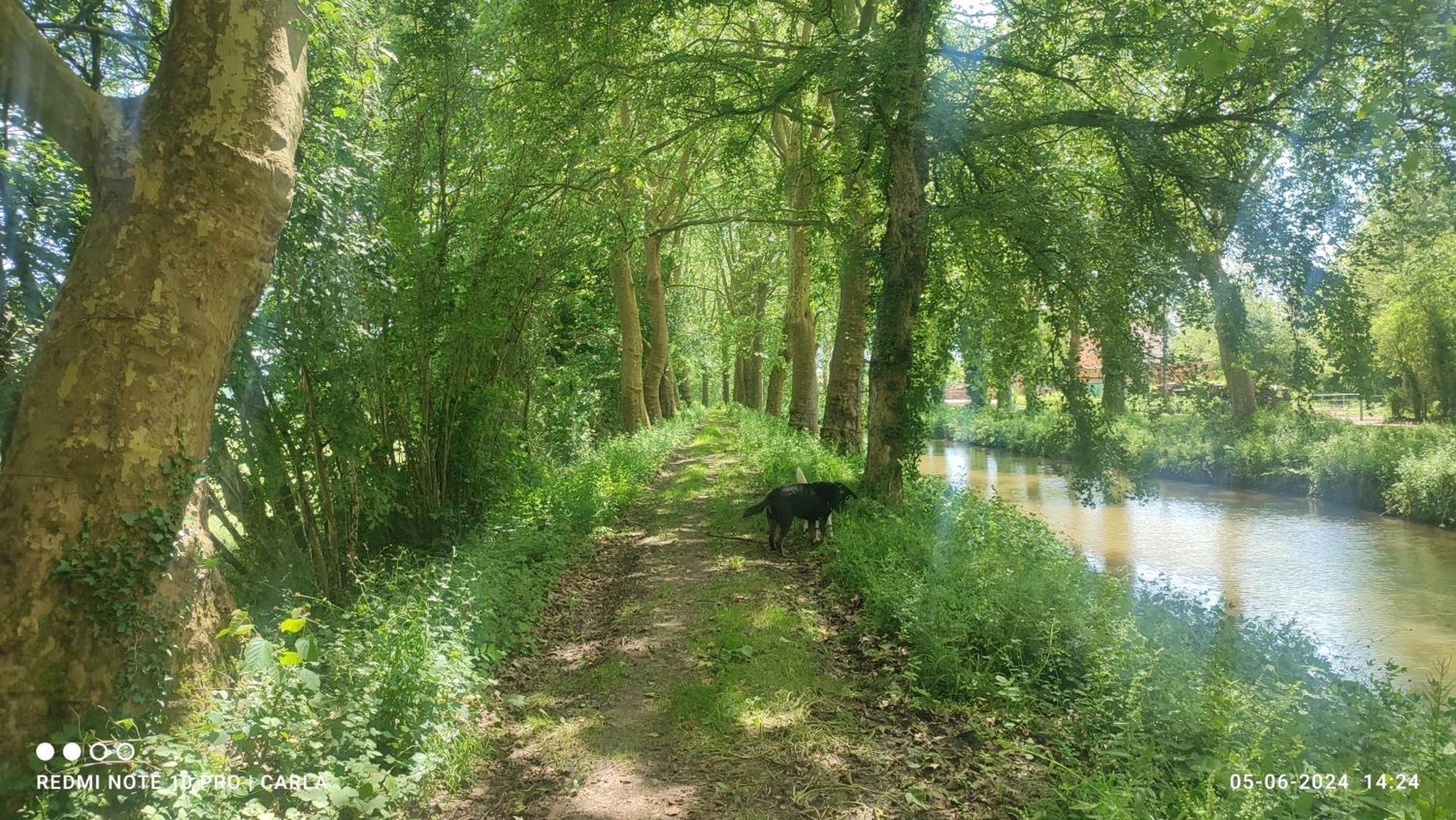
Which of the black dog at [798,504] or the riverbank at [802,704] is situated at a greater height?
the black dog at [798,504]

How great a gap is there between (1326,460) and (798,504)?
16.8m

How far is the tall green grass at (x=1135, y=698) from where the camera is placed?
334 cm

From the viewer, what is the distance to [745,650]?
607cm

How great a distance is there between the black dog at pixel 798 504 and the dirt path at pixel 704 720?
3.12 ft

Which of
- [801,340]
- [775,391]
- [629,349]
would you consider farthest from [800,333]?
[775,391]

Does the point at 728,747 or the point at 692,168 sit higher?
the point at 692,168

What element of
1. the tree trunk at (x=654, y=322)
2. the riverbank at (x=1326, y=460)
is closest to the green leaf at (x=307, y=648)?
the riverbank at (x=1326, y=460)

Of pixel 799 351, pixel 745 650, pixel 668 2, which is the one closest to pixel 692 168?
pixel 799 351

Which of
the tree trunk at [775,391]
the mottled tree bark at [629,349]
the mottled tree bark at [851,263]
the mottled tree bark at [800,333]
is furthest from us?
the tree trunk at [775,391]

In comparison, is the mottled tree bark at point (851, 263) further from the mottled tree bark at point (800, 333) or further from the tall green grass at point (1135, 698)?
the tall green grass at point (1135, 698)

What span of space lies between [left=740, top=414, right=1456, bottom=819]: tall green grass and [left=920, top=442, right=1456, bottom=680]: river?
70.0 inches

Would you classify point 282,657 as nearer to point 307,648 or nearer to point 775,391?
point 307,648

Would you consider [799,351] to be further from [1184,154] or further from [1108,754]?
[1108,754]

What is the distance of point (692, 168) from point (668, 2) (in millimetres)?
7947
